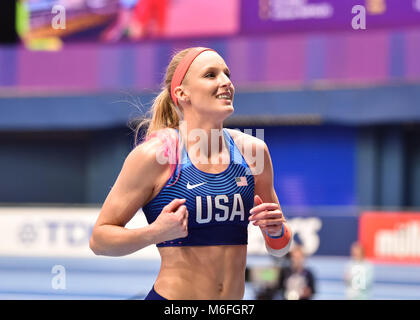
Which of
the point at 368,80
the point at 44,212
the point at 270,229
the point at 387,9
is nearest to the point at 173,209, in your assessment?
the point at 270,229

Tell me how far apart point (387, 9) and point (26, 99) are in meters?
10.2

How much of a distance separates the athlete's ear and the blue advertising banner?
38.1 feet

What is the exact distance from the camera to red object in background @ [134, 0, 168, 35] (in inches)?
626

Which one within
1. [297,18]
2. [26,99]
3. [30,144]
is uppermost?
[297,18]

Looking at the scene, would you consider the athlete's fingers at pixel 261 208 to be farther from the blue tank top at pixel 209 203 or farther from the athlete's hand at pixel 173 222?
the athlete's hand at pixel 173 222

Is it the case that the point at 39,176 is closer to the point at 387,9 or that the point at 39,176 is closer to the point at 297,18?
the point at 297,18

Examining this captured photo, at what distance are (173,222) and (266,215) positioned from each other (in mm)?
418

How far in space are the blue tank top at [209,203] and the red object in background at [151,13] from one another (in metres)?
13.7

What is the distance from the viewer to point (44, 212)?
11789 millimetres

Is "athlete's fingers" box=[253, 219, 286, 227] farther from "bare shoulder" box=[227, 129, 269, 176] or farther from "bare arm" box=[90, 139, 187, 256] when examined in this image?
"bare arm" box=[90, 139, 187, 256]

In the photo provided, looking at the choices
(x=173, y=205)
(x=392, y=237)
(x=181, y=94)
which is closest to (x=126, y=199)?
(x=173, y=205)

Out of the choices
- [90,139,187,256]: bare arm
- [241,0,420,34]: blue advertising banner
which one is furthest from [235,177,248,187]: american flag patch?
[241,0,420,34]: blue advertising banner
